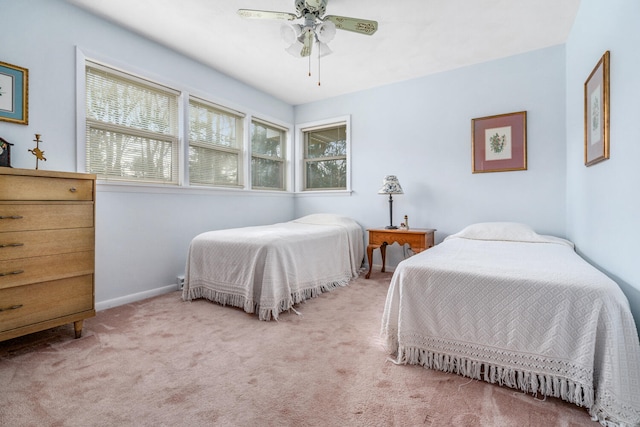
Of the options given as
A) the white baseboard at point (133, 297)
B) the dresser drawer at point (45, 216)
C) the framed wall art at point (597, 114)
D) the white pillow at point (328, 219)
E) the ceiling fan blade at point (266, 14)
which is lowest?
the white baseboard at point (133, 297)

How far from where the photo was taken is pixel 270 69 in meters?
3.58

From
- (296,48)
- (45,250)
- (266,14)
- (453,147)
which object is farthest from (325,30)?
(45,250)

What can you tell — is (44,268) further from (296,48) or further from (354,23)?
(354,23)

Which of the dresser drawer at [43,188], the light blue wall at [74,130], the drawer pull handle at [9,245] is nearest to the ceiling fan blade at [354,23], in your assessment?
the light blue wall at [74,130]

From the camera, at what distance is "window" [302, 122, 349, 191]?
451 cm

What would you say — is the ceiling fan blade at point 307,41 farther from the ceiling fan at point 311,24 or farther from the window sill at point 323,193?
the window sill at point 323,193

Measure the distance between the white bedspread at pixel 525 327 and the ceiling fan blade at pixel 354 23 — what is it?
1.66 meters

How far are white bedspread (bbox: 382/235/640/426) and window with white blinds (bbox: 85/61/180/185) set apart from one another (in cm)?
264

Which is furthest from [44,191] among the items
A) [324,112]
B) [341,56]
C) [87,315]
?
[324,112]

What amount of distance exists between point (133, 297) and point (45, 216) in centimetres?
123

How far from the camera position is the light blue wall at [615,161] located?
4.71 ft

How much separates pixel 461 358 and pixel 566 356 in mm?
445

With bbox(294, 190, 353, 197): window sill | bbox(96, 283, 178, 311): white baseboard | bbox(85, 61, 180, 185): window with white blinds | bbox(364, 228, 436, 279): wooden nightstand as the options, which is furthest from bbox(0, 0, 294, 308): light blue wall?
bbox(364, 228, 436, 279): wooden nightstand

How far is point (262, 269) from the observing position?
97.8 inches
